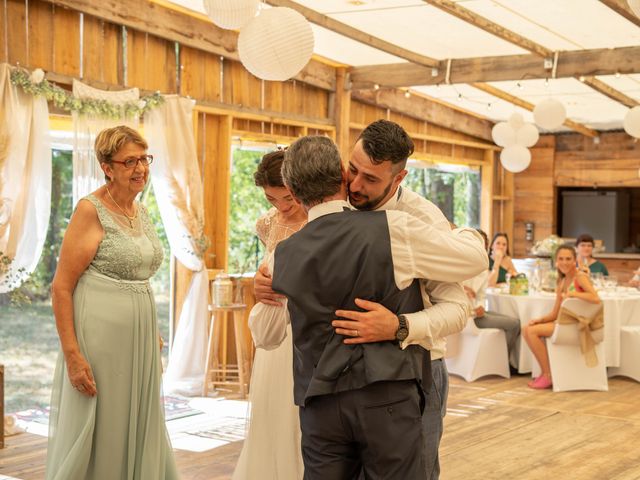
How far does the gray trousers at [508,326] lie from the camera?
324 inches

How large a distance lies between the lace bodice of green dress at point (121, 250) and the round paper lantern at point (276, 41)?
1919 mm

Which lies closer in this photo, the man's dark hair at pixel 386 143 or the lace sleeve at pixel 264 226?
the man's dark hair at pixel 386 143

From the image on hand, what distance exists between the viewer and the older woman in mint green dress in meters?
3.37

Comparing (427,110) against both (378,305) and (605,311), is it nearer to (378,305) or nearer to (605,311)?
(605,311)

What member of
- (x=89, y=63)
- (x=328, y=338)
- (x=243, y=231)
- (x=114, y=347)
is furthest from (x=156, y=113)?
(x=328, y=338)

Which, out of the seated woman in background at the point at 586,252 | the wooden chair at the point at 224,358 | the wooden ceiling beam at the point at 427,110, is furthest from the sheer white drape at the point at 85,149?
the seated woman in background at the point at 586,252

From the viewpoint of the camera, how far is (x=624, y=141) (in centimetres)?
1333

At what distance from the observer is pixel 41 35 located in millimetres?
6531

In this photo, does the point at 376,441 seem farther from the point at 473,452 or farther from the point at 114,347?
the point at 473,452

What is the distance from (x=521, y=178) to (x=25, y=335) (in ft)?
25.2

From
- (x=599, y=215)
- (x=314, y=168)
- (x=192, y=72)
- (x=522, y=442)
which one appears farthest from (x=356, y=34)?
(x=599, y=215)

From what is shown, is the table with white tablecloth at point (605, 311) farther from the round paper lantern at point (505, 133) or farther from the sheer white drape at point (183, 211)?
the sheer white drape at point (183, 211)

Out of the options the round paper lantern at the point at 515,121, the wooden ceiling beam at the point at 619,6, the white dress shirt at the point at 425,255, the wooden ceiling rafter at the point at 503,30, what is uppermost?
the wooden ceiling rafter at the point at 503,30

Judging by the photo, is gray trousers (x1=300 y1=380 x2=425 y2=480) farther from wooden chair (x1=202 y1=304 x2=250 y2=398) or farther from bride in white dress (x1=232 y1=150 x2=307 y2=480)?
wooden chair (x1=202 y1=304 x2=250 y2=398)
